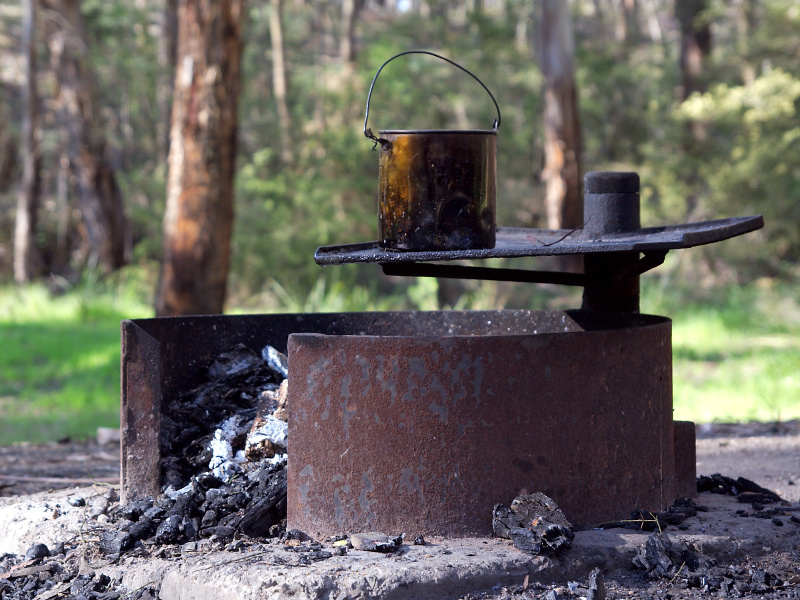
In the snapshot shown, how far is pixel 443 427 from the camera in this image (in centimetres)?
243

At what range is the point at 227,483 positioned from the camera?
2844 millimetres

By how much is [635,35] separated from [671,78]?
17.0ft

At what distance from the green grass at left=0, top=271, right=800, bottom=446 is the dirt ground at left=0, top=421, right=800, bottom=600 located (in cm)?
65

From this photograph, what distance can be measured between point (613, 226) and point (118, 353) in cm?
638

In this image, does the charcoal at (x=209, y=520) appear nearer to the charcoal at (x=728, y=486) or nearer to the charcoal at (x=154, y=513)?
the charcoal at (x=154, y=513)

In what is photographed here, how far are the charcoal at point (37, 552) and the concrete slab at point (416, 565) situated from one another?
14 cm

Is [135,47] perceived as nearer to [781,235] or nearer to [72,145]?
[72,145]

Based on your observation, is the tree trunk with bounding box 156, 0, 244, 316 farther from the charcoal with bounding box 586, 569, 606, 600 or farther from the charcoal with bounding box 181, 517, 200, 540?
the charcoal with bounding box 586, 569, 606, 600

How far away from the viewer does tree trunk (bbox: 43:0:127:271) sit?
44.3ft

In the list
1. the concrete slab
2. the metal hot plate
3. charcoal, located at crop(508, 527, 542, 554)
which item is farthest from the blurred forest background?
charcoal, located at crop(508, 527, 542, 554)

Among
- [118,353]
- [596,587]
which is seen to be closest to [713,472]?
[596,587]

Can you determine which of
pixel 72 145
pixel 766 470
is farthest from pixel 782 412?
pixel 72 145

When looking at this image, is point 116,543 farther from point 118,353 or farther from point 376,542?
point 118,353

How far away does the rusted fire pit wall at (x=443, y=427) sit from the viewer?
243 cm
